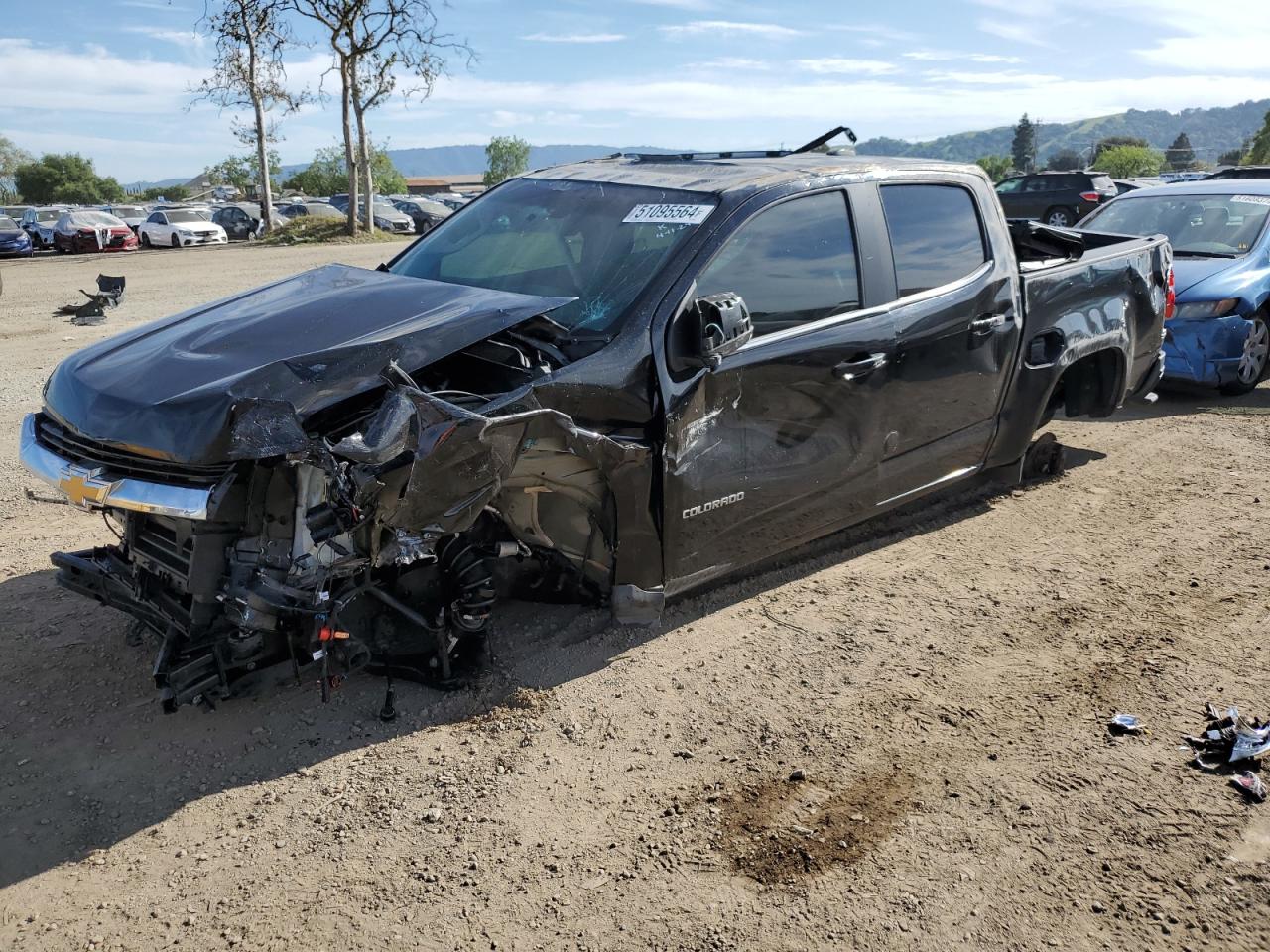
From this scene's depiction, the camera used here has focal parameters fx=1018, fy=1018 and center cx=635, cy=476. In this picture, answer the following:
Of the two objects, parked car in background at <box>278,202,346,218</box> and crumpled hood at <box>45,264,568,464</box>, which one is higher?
parked car in background at <box>278,202,346,218</box>

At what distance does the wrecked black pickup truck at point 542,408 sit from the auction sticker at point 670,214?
14 mm

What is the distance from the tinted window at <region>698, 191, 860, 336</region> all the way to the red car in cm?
3026

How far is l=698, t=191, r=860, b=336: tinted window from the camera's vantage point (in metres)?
4.14

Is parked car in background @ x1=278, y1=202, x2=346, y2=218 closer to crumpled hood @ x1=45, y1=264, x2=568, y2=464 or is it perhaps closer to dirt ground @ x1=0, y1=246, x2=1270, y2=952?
dirt ground @ x1=0, y1=246, x2=1270, y2=952

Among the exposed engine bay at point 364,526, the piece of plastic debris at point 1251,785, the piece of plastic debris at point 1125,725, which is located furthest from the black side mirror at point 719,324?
the piece of plastic debris at point 1251,785

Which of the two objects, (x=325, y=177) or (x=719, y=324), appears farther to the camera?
(x=325, y=177)

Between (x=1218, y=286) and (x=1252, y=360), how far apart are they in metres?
0.76

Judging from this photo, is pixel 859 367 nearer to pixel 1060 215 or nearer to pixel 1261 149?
pixel 1060 215

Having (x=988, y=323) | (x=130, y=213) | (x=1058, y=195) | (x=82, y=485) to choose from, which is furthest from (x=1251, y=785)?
(x=130, y=213)

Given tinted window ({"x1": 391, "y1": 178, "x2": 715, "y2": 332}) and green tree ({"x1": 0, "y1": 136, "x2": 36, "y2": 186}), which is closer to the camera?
tinted window ({"x1": 391, "y1": 178, "x2": 715, "y2": 332})

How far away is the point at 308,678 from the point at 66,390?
139cm

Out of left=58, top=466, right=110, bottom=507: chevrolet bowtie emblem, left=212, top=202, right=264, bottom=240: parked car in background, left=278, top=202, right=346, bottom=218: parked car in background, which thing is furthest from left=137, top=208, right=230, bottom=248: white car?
left=58, top=466, right=110, bottom=507: chevrolet bowtie emblem

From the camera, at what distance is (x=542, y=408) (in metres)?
3.50

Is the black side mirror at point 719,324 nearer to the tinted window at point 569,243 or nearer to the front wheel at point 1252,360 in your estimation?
the tinted window at point 569,243
